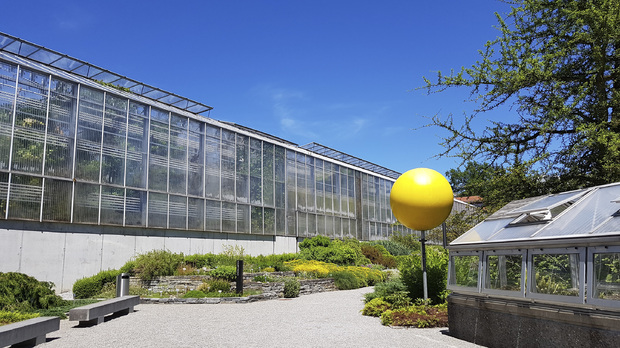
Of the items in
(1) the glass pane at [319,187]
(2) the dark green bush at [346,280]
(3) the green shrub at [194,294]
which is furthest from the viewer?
(1) the glass pane at [319,187]

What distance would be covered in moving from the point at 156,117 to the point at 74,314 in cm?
1431

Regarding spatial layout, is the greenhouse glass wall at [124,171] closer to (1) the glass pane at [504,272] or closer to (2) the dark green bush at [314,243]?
(2) the dark green bush at [314,243]

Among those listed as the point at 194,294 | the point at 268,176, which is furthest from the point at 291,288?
the point at 268,176

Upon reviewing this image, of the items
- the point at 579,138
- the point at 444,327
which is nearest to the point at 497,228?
the point at 444,327

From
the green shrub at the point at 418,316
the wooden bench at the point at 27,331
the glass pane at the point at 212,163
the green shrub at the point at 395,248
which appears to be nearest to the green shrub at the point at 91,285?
the glass pane at the point at 212,163

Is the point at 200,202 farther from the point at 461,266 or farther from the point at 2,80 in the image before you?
the point at 461,266

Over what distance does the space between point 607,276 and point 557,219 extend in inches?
53.4

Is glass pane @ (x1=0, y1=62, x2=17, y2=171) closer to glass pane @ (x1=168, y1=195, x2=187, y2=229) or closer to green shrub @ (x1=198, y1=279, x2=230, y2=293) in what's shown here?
glass pane @ (x1=168, y1=195, x2=187, y2=229)

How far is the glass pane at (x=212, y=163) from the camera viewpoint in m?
25.2

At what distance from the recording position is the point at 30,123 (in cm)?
1777

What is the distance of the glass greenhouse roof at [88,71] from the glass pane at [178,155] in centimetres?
164

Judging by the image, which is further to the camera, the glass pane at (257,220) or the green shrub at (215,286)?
the glass pane at (257,220)

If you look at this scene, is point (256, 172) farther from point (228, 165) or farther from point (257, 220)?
point (257, 220)

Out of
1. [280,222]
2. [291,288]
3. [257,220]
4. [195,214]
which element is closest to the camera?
[291,288]
